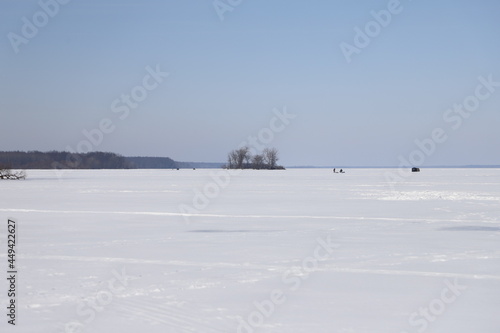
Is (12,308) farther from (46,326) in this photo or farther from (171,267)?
(171,267)

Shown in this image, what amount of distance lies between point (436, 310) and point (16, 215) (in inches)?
545

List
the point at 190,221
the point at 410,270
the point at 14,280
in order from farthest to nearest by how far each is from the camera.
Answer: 1. the point at 190,221
2. the point at 410,270
3. the point at 14,280

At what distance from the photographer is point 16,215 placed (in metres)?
16.1

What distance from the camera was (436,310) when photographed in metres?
5.82

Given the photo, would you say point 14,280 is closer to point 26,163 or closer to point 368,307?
point 368,307

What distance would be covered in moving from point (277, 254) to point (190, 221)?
20.0ft

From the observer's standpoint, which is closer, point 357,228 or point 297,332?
point 297,332

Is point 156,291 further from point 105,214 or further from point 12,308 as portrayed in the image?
point 105,214

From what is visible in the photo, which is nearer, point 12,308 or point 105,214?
point 12,308

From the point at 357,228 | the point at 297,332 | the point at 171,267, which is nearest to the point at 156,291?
the point at 171,267

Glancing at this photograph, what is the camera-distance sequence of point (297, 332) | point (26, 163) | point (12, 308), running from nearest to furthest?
point (297, 332)
point (12, 308)
point (26, 163)

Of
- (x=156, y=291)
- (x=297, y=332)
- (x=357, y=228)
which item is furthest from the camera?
(x=357, y=228)

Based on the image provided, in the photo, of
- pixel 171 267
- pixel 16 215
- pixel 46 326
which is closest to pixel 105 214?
pixel 16 215

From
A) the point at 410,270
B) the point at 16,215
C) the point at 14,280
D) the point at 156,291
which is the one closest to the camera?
the point at 156,291
